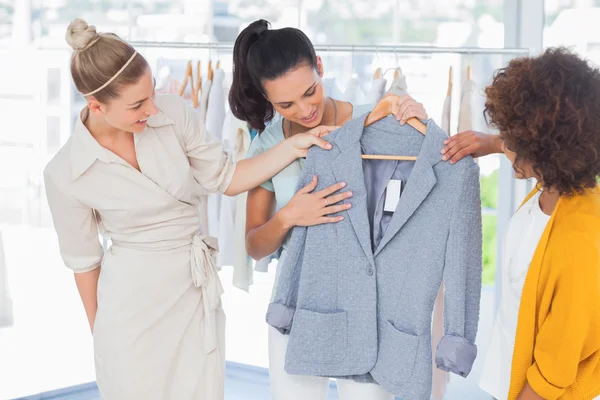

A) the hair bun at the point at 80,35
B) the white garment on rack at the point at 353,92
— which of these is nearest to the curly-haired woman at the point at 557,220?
the hair bun at the point at 80,35

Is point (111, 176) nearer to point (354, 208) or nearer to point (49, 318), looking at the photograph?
point (354, 208)

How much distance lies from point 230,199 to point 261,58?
1272mm

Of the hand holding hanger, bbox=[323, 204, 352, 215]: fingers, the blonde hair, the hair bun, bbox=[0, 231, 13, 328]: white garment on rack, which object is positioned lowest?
bbox=[0, 231, 13, 328]: white garment on rack

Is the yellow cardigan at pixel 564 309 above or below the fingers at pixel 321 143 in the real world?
below

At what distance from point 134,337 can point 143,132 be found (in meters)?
0.54

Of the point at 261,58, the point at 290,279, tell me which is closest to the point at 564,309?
the point at 290,279

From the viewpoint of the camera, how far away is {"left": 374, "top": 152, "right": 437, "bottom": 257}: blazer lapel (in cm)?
177

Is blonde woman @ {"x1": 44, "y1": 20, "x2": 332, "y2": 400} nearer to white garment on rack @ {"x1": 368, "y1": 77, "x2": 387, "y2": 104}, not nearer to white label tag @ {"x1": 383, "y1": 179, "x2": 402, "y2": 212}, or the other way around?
white label tag @ {"x1": 383, "y1": 179, "x2": 402, "y2": 212}

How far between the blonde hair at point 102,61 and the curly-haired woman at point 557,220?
842 mm

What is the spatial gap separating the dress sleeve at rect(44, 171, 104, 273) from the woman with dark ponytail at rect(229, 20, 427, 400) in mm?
433

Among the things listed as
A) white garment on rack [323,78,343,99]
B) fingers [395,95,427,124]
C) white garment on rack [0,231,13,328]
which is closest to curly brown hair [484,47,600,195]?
fingers [395,95,427,124]

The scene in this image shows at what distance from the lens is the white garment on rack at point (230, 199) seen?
2891mm

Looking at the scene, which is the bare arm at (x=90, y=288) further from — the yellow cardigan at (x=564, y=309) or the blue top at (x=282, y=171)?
the yellow cardigan at (x=564, y=309)

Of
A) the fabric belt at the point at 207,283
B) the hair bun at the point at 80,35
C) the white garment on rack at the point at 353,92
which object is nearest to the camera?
the hair bun at the point at 80,35
